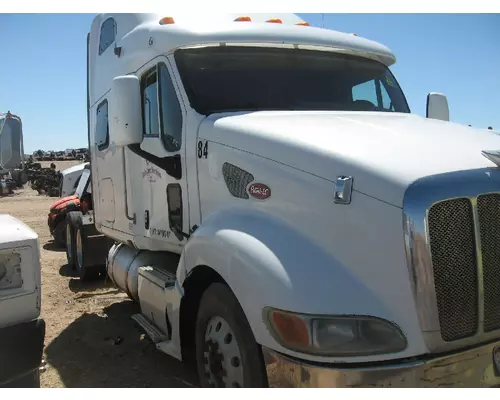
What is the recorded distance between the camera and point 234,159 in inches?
131

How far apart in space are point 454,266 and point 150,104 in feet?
10.3

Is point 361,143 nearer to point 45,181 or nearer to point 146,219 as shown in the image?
point 146,219

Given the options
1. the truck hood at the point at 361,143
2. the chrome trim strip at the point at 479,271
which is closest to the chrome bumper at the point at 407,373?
the chrome trim strip at the point at 479,271

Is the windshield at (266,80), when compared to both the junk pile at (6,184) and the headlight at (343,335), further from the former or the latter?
the junk pile at (6,184)

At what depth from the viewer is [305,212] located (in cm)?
280

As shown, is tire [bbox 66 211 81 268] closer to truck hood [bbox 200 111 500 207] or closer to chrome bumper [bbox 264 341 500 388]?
truck hood [bbox 200 111 500 207]

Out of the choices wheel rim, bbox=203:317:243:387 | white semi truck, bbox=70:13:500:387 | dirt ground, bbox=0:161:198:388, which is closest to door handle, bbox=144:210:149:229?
white semi truck, bbox=70:13:500:387

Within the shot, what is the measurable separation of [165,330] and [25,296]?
160 cm

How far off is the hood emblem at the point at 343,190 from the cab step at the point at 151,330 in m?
2.10

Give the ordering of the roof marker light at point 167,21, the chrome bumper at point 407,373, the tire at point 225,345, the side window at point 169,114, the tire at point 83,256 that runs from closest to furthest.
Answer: the chrome bumper at point 407,373 < the tire at point 225,345 < the side window at point 169,114 < the roof marker light at point 167,21 < the tire at point 83,256

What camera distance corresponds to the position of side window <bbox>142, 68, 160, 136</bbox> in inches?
176

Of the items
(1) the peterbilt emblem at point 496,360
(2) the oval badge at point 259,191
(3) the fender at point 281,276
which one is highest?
(2) the oval badge at point 259,191

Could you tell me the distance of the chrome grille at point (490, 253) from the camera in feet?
8.31
